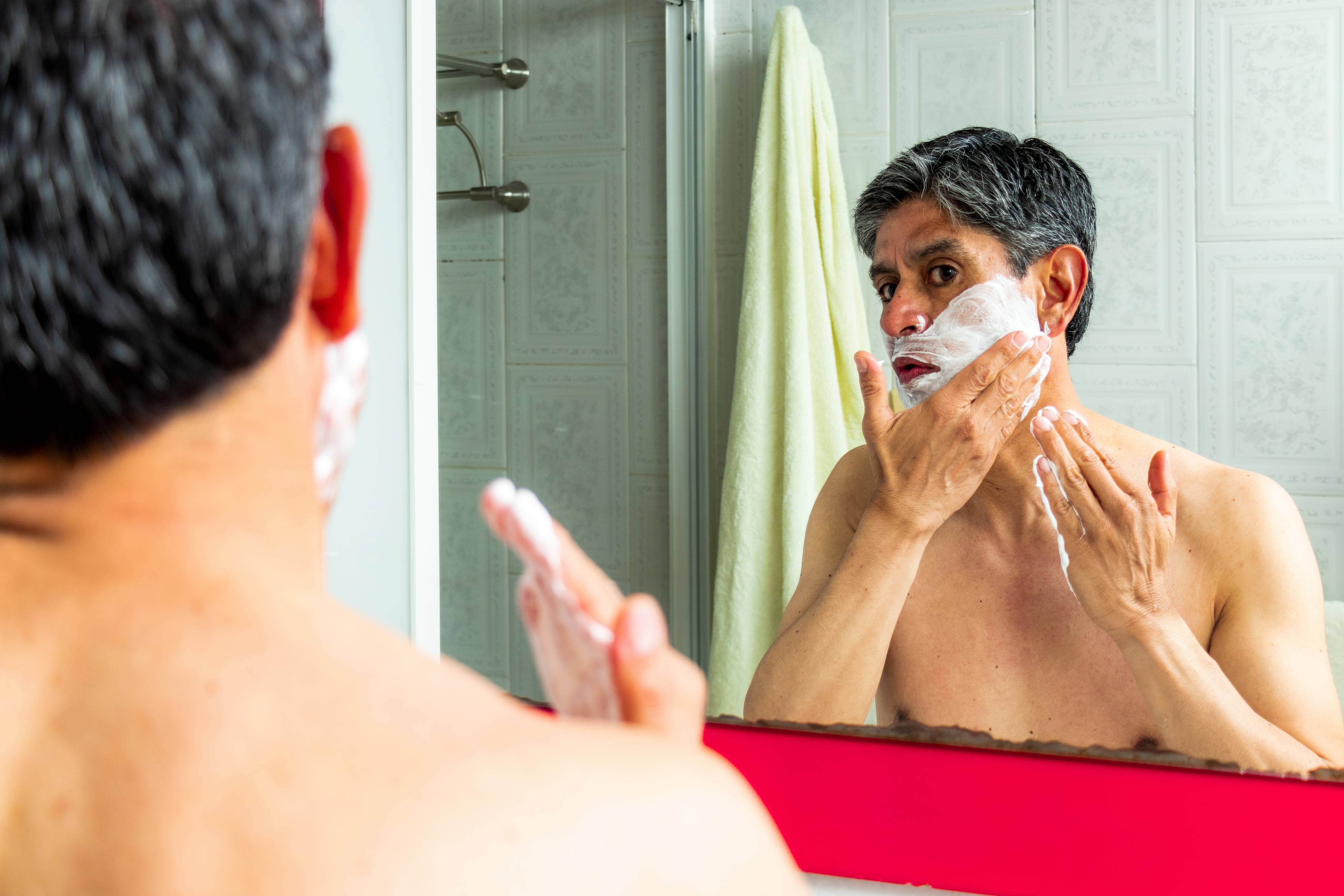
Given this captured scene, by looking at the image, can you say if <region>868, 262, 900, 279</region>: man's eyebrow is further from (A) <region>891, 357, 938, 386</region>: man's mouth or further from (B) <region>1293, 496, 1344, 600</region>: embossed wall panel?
(B) <region>1293, 496, 1344, 600</region>: embossed wall panel

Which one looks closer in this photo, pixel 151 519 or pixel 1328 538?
pixel 151 519

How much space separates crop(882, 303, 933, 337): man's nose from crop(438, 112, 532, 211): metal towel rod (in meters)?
0.30

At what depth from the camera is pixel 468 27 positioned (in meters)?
0.83

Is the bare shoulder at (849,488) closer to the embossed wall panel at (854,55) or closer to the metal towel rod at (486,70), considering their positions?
the embossed wall panel at (854,55)

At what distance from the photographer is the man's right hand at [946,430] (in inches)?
28.9

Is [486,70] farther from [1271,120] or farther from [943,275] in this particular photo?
[1271,120]

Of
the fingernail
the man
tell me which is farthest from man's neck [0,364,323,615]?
the fingernail

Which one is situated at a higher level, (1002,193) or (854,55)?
(854,55)

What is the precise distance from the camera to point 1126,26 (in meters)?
0.70

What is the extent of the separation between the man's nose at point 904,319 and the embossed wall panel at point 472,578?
352 millimetres

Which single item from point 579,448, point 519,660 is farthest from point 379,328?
point 519,660

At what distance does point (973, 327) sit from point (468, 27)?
1.52ft

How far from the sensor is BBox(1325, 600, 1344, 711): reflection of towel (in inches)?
26.5

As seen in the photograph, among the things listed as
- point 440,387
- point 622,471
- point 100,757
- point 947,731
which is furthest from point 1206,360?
point 100,757
